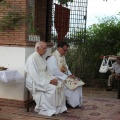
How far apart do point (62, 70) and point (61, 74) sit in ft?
0.99

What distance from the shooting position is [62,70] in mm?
8070

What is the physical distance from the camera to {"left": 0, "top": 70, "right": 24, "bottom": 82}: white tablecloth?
7.06 meters

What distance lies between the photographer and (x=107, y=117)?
7.17 meters

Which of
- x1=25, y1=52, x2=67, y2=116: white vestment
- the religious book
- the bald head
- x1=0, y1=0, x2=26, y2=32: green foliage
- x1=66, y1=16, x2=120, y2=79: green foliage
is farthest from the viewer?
x1=66, y1=16, x2=120, y2=79: green foliage

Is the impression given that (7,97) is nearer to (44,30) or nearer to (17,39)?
(17,39)

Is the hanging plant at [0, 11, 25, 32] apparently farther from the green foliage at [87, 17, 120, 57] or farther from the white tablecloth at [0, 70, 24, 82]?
the green foliage at [87, 17, 120, 57]

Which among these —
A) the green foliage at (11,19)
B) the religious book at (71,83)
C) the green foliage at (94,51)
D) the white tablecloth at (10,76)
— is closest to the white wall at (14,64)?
the white tablecloth at (10,76)

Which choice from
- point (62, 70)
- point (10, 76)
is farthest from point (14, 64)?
point (62, 70)

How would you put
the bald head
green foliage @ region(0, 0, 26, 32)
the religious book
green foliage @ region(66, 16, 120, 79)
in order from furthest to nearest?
green foliage @ region(66, 16, 120, 79) < the religious book < green foliage @ region(0, 0, 26, 32) < the bald head

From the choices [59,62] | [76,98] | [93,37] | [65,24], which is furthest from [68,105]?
[93,37]

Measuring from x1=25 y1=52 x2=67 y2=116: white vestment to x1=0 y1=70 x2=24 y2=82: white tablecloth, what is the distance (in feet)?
1.01

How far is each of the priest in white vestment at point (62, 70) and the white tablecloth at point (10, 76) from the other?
722mm

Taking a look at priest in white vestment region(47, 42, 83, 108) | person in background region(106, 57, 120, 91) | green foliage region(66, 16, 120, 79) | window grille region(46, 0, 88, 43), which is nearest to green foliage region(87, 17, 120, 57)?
green foliage region(66, 16, 120, 79)

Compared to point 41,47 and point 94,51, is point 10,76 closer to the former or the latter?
point 41,47
